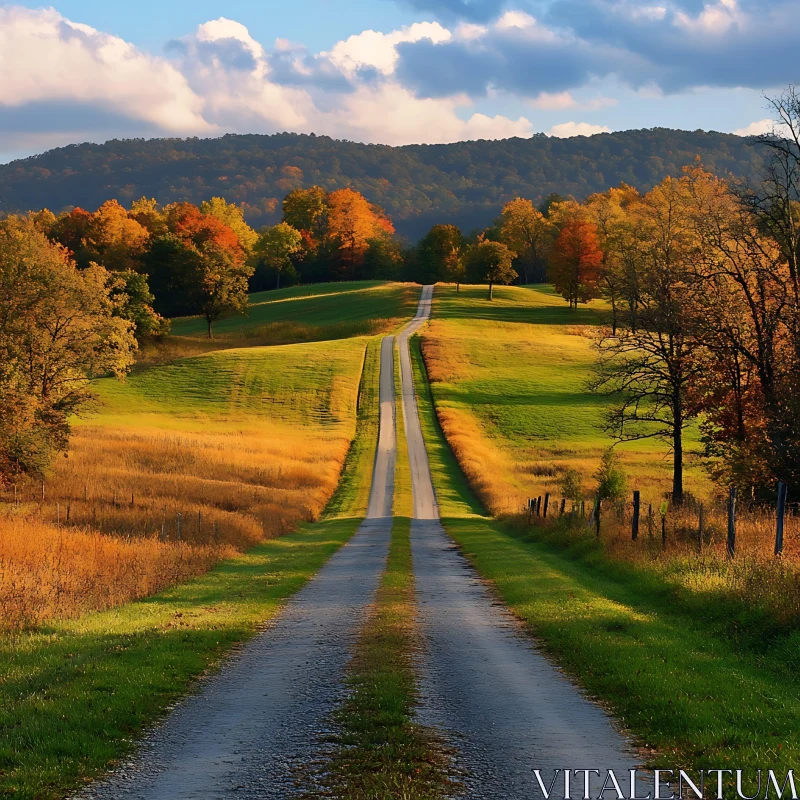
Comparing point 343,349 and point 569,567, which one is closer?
point 569,567

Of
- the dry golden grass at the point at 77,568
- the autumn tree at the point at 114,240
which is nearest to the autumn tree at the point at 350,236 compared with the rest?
the autumn tree at the point at 114,240

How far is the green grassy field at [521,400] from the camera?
50.0m

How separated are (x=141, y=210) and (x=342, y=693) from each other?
15166 cm

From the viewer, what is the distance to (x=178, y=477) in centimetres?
3891

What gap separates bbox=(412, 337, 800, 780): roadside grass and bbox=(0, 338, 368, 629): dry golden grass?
8.56 metres

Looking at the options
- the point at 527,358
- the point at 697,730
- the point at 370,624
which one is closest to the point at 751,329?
the point at 370,624

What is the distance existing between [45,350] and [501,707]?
43188 mm

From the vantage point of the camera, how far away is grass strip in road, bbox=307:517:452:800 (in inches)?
271

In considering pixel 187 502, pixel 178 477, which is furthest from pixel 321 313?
pixel 187 502

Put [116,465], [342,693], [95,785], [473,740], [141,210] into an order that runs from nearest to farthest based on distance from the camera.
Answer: [95,785] < [473,740] < [342,693] < [116,465] < [141,210]

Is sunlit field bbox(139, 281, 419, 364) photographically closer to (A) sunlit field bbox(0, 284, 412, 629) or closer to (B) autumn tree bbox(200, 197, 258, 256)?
(A) sunlit field bbox(0, 284, 412, 629)

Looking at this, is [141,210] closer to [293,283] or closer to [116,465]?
[293,283]

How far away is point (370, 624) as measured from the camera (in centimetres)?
Result: 1421

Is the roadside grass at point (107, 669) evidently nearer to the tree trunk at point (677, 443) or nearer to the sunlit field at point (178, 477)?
the sunlit field at point (178, 477)
